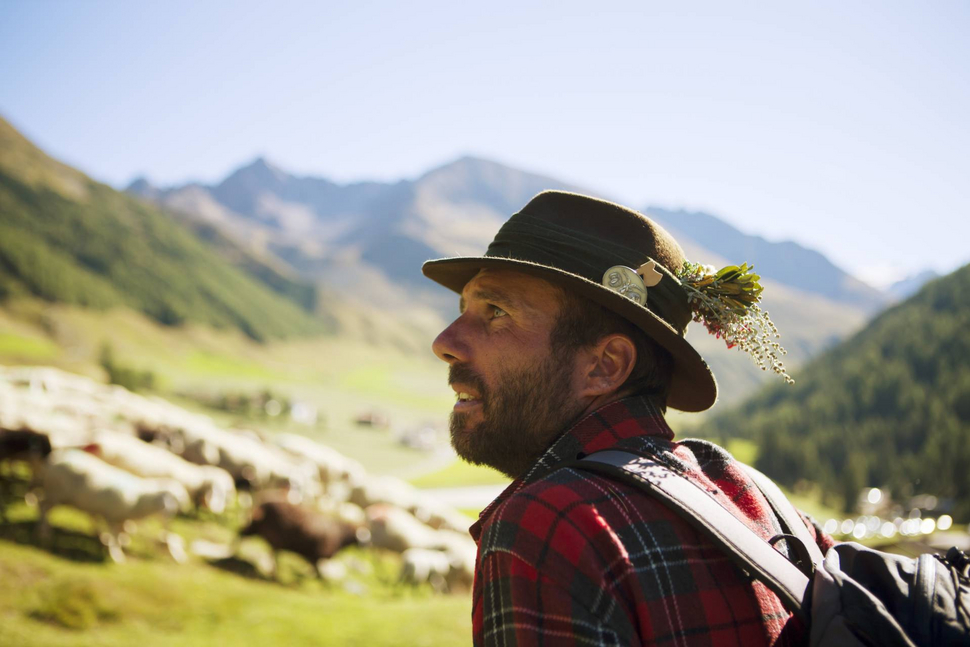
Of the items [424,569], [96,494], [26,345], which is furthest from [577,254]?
[26,345]

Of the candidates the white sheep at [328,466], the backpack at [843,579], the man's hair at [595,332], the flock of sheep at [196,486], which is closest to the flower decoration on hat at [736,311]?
the man's hair at [595,332]

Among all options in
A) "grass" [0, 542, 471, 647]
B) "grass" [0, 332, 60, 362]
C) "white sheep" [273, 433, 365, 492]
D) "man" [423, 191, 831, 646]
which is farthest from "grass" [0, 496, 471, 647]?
"grass" [0, 332, 60, 362]

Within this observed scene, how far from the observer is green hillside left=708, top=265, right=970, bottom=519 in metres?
53.2

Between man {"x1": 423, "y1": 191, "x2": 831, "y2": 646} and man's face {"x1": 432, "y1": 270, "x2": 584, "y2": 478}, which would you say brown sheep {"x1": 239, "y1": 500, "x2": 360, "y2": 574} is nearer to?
man {"x1": 423, "y1": 191, "x2": 831, "y2": 646}

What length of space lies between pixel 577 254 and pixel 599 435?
595 mm

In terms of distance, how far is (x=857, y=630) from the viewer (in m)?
1.47

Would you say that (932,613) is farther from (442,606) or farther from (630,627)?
(442,606)

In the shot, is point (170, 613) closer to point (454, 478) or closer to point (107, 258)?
point (454, 478)

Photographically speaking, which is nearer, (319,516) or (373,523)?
(319,516)

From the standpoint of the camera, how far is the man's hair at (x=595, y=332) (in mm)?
2111

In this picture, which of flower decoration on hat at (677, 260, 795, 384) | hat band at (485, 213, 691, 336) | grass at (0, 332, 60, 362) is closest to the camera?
hat band at (485, 213, 691, 336)

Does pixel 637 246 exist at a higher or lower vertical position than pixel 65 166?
lower

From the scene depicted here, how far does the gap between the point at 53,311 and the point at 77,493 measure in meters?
98.6

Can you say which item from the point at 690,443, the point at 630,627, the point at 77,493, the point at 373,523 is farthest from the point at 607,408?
the point at 373,523
